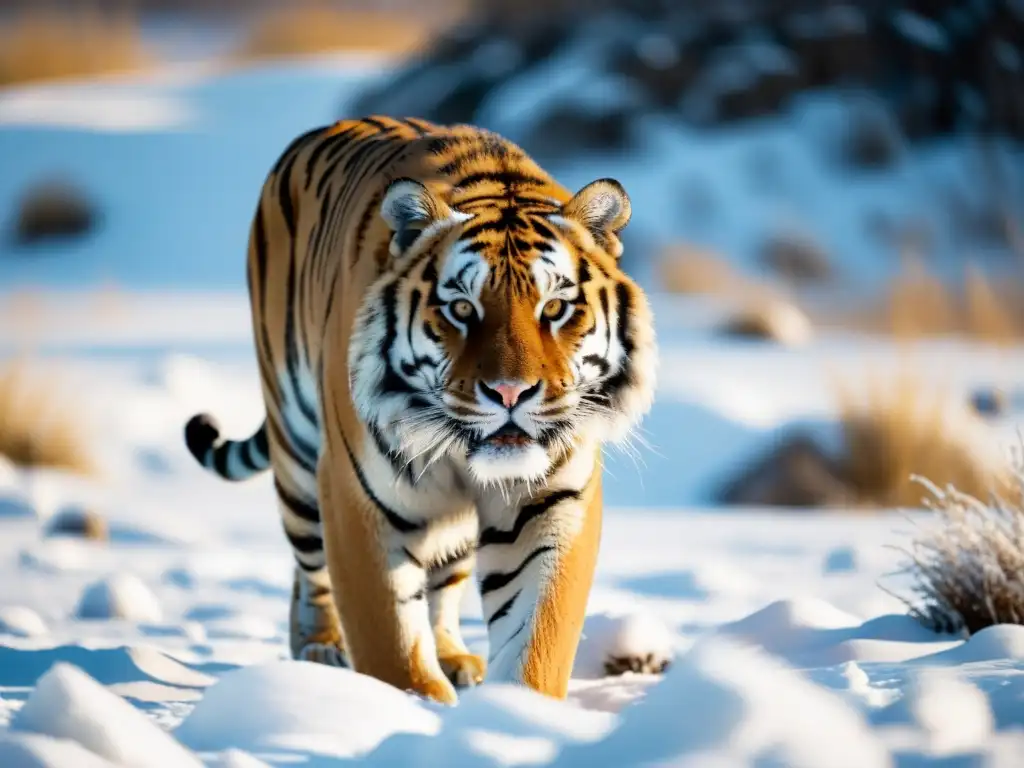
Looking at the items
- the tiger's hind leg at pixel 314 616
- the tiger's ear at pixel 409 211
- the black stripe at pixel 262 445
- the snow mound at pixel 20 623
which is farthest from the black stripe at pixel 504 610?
the snow mound at pixel 20 623

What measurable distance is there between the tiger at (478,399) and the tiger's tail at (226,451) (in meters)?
0.78

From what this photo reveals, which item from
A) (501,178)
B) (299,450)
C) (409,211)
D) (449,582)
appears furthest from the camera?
(299,450)

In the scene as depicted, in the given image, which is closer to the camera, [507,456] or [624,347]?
[507,456]

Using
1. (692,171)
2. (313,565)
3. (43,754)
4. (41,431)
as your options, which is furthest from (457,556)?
(692,171)

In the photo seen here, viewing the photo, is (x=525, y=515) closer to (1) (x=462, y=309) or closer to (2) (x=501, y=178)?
(1) (x=462, y=309)

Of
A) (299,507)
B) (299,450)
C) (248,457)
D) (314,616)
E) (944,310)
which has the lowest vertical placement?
(314,616)

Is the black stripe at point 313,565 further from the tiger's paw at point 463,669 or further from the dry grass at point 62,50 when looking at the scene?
the dry grass at point 62,50

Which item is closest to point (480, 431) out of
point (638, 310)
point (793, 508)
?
point (638, 310)

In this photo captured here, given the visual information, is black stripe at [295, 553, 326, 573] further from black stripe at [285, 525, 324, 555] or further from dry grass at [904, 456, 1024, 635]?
dry grass at [904, 456, 1024, 635]

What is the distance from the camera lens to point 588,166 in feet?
38.5

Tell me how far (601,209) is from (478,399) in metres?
0.48

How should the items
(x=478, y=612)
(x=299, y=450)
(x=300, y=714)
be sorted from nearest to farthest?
(x=300, y=714)
(x=299, y=450)
(x=478, y=612)

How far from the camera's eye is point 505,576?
2535 mm

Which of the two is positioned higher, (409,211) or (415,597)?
(409,211)
